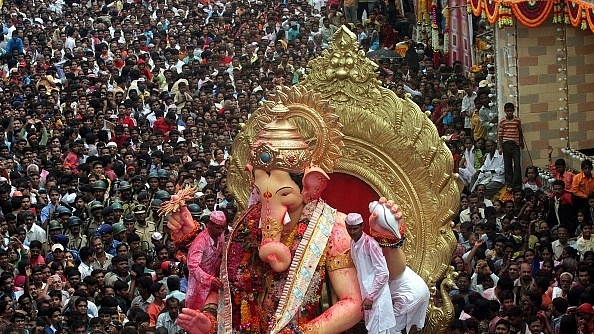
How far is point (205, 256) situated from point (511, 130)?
428 inches

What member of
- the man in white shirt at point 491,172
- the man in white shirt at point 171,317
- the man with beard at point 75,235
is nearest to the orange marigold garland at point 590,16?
the man in white shirt at point 491,172

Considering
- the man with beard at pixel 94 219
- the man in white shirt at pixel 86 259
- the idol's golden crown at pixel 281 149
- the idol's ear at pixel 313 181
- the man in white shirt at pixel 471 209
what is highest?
the idol's golden crown at pixel 281 149

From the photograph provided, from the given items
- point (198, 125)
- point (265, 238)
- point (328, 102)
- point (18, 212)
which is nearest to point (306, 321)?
point (265, 238)

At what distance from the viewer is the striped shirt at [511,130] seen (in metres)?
22.0

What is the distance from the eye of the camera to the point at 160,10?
3388 cm

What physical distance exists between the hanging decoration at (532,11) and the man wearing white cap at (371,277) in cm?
1152

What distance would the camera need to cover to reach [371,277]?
Answer: 11.1 meters

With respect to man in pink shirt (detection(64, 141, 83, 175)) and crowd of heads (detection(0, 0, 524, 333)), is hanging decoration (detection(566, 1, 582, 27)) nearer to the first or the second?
crowd of heads (detection(0, 0, 524, 333))

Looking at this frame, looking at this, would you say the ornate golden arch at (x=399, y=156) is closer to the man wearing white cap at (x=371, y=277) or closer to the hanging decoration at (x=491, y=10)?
the man wearing white cap at (x=371, y=277)

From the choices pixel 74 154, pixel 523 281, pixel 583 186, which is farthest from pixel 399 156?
pixel 74 154

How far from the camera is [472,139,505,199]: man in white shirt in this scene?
70.5 ft

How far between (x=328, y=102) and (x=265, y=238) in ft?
3.50

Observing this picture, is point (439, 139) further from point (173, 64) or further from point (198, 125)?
point (173, 64)

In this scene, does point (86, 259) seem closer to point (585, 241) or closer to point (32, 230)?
point (32, 230)
